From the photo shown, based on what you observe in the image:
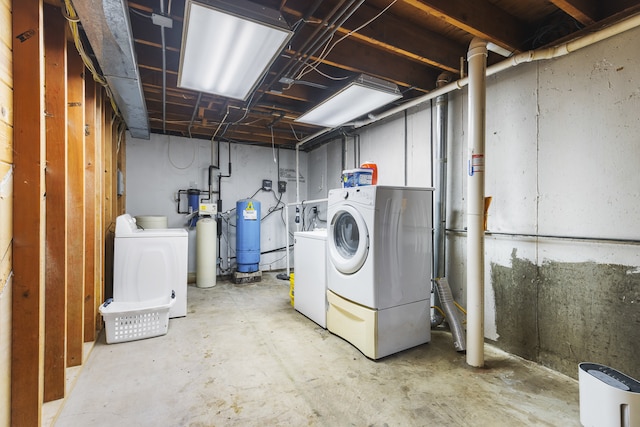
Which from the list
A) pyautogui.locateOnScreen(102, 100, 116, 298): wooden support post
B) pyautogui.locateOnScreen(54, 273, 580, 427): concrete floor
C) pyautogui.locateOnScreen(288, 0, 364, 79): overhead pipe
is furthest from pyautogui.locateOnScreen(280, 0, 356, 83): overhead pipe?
pyautogui.locateOnScreen(54, 273, 580, 427): concrete floor

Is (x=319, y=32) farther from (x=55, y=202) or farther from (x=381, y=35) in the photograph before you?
(x=55, y=202)

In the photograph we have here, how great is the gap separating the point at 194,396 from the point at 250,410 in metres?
0.39

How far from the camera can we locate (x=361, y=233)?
7.54 ft

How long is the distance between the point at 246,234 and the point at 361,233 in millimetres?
2772

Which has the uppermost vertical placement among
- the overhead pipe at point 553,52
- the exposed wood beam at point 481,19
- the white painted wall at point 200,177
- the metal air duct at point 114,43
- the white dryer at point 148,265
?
the exposed wood beam at point 481,19

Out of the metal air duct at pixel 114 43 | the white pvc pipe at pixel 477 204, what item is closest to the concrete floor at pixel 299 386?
the white pvc pipe at pixel 477 204

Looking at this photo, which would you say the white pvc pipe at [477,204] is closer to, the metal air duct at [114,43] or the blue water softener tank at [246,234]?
the metal air duct at [114,43]

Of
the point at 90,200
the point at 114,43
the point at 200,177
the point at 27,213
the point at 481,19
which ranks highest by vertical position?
the point at 481,19

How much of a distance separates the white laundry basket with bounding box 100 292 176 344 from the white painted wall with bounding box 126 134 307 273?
7.09 feet

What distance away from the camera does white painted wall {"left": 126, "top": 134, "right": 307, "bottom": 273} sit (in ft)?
14.7

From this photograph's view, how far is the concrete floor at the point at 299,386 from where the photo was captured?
158 centimetres

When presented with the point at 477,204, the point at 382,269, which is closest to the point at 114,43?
the point at 382,269

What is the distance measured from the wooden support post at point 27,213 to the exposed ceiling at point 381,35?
725mm

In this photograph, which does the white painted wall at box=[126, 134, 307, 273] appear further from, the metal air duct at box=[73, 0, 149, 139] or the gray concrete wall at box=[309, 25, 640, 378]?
the gray concrete wall at box=[309, 25, 640, 378]
